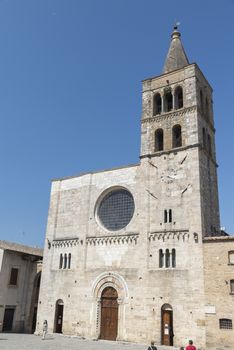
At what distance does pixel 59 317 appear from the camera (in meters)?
27.1

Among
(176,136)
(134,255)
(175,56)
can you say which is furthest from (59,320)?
(175,56)

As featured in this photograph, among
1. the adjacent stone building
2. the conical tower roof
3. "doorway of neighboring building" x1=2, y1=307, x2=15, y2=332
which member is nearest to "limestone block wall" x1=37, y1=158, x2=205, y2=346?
the adjacent stone building

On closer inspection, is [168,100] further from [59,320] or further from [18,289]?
[18,289]

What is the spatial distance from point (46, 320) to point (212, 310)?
1363 centimetres

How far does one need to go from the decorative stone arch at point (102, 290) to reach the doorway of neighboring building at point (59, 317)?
11.1 feet

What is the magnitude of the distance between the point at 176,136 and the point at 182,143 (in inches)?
75.0

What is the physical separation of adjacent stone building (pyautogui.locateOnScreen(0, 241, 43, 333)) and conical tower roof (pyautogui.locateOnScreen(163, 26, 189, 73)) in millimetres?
22317

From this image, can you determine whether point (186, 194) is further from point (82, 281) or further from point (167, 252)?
point (82, 281)

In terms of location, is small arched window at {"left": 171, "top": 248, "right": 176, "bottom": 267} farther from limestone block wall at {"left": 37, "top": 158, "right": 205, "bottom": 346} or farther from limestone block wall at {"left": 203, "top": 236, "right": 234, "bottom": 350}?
limestone block wall at {"left": 203, "top": 236, "right": 234, "bottom": 350}

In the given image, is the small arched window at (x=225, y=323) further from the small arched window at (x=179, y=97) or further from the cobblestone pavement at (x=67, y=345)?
the small arched window at (x=179, y=97)

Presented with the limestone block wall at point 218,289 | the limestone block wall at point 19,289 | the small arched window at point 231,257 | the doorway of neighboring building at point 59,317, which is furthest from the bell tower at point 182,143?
the limestone block wall at point 19,289

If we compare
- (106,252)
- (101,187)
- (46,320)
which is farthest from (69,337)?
(101,187)

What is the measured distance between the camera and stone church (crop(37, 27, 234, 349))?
71.2 feet

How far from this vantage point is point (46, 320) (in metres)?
26.6
